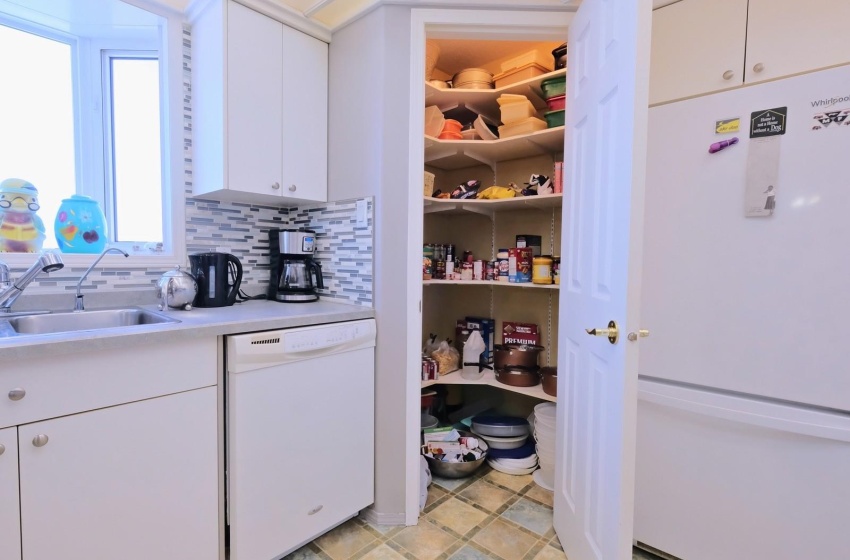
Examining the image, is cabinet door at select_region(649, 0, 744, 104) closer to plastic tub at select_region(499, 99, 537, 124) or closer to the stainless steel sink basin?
plastic tub at select_region(499, 99, 537, 124)

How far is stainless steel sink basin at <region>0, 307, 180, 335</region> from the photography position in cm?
129

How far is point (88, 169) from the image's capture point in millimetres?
1649

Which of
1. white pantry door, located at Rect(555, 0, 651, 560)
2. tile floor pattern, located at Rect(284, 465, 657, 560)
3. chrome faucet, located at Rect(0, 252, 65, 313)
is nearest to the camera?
white pantry door, located at Rect(555, 0, 651, 560)

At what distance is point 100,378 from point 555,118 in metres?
1.97

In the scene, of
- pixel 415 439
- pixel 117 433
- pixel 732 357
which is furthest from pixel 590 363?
pixel 117 433

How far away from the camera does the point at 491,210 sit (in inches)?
91.7

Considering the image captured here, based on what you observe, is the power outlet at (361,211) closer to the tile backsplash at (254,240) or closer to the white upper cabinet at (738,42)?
the tile backsplash at (254,240)

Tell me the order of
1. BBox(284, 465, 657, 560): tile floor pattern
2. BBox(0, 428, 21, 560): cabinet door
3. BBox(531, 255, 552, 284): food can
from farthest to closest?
1. BBox(531, 255, 552, 284): food can
2. BBox(284, 465, 657, 560): tile floor pattern
3. BBox(0, 428, 21, 560): cabinet door

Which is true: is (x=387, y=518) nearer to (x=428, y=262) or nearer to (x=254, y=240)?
(x=428, y=262)

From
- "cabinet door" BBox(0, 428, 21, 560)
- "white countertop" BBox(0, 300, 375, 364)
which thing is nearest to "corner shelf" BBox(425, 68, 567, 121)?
"white countertop" BBox(0, 300, 375, 364)

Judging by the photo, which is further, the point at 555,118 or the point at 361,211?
the point at 555,118

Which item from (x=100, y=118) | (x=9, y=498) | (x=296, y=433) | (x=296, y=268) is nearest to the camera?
(x=9, y=498)

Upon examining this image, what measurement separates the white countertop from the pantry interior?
55 cm

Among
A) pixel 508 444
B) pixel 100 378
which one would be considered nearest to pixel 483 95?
pixel 508 444
